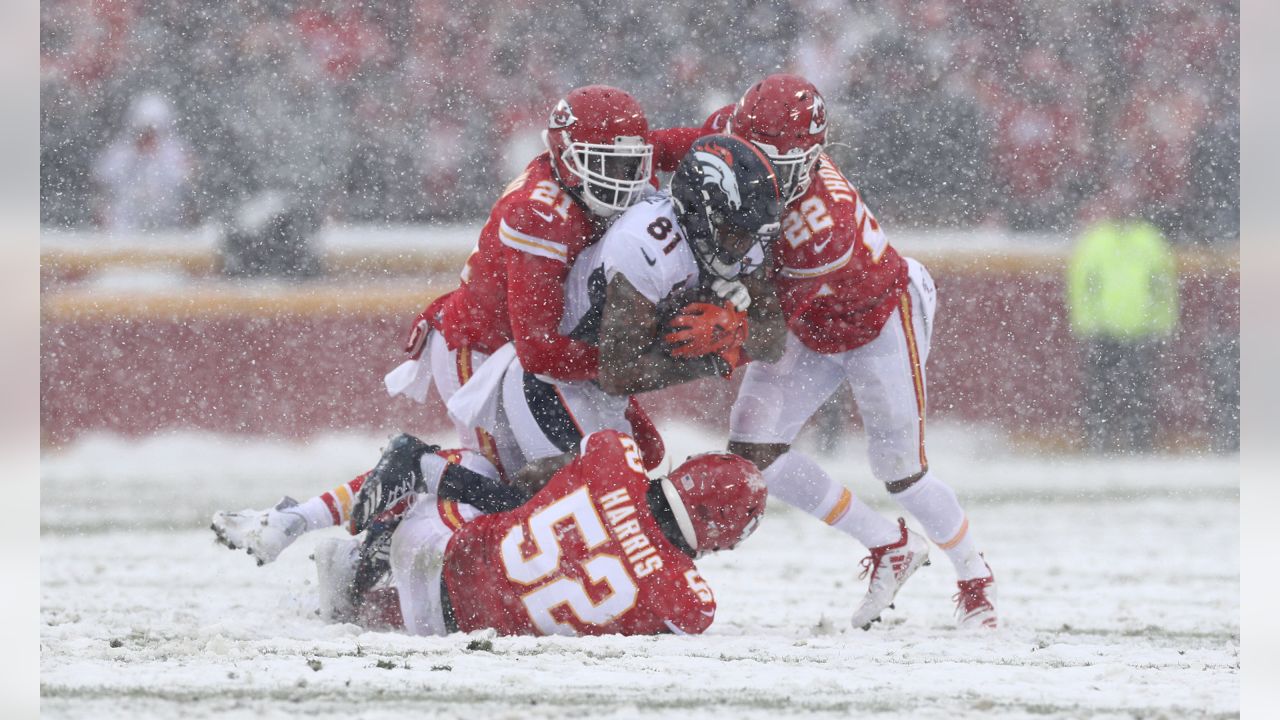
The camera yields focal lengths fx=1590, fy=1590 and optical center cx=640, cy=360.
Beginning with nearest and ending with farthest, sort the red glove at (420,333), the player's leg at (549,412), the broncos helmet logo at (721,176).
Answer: the broncos helmet logo at (721,176), the player's leg at (549,412), the red glove at (420,333)

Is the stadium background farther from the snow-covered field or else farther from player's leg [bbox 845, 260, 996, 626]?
player's leg [bbox 845, 260, 996, 626]

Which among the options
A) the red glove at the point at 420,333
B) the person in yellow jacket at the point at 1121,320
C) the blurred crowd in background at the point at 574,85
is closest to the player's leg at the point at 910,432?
the red glove at the point at 420,333

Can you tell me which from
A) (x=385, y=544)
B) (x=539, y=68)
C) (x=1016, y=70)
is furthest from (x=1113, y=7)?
(x=385, y=544)

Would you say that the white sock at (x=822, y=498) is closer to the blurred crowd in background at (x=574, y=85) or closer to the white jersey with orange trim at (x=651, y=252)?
the white jersey with orange trim at (x=651, y=252)

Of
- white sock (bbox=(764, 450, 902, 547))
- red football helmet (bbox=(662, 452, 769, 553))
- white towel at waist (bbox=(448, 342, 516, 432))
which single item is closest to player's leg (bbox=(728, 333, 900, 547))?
white sock (bbox=(764, 450, 902, 547))

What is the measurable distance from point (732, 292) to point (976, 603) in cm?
139

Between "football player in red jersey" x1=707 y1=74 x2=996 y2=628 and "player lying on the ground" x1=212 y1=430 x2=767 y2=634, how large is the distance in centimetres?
95

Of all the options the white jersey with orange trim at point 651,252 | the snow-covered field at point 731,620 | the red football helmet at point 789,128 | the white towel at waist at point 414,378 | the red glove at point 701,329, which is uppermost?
the red football helmet at point 789,128

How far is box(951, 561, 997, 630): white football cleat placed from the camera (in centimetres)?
483

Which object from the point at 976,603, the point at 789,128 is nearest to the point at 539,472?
the point at 789,128

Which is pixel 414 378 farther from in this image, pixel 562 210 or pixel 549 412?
pixel 562 210

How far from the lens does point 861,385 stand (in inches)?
192

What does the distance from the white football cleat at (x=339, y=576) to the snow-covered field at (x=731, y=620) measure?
0.09 m

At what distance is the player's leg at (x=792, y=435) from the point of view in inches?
192
